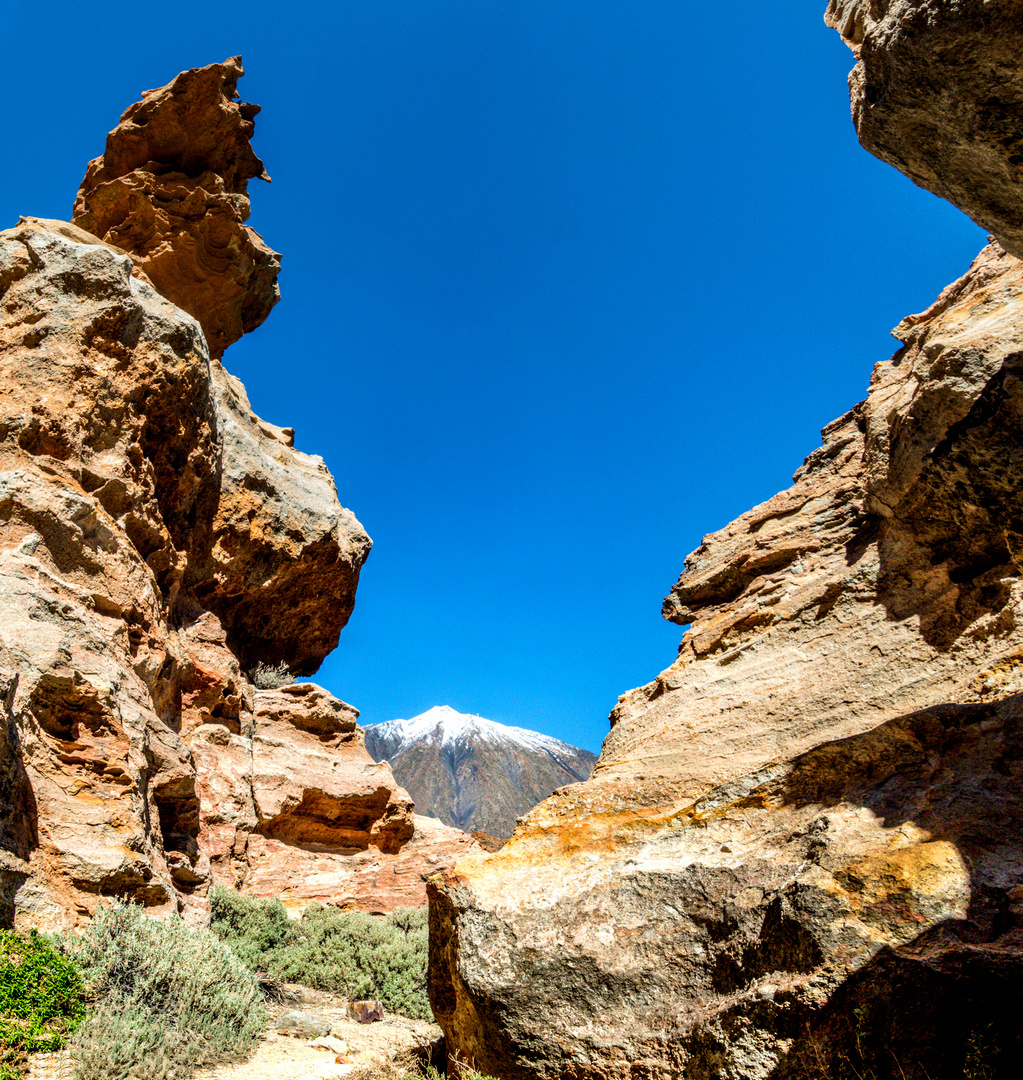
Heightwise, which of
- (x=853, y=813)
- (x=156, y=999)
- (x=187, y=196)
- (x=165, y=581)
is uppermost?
(x=187, y=196)

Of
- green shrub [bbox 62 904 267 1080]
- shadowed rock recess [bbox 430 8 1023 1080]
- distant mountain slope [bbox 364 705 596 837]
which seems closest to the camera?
shadowed rock recess [bbox 430 8 1023 1080]

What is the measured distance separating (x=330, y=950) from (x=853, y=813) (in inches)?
369

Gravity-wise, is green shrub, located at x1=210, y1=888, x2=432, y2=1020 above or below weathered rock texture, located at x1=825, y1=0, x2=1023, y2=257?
below

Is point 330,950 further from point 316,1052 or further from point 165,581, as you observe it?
point 165,581

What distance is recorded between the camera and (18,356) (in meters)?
10.8

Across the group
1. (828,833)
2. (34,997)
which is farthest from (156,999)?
(828,833)

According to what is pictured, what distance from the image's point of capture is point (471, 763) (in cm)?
10788

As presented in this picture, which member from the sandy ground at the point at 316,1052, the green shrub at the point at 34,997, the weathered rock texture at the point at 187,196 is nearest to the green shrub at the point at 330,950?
the sandy ground at the point at 316,1052

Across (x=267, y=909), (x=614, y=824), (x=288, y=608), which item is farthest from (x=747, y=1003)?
(x=288, y=608)

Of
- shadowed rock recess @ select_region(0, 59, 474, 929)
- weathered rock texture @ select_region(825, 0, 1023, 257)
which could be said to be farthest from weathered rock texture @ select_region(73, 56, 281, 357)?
weathered rock texture @ select_region(825, 0, 1023, 257)

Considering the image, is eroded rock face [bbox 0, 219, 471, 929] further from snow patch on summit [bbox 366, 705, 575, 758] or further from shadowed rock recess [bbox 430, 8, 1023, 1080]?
snow patch on summit [bbox 366, 705, 575, 758]

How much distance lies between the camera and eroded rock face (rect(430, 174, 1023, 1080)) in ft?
12.1

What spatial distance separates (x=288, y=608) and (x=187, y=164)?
1355 centimetres

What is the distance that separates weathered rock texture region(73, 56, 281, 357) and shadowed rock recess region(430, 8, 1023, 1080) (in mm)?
18129
